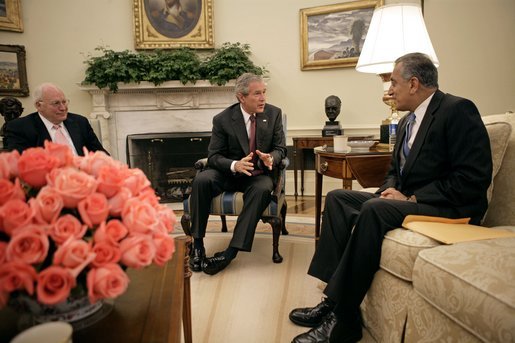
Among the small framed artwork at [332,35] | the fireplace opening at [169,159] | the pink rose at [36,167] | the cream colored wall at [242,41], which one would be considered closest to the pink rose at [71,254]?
the pink rose at [36,167]

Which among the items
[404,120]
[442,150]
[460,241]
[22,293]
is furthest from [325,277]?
[22,293]

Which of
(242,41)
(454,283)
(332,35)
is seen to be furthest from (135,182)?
(332,35)

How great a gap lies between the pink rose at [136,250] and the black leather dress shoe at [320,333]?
1.08m

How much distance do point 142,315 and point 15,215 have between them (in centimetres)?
41

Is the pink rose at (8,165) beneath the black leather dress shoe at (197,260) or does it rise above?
above

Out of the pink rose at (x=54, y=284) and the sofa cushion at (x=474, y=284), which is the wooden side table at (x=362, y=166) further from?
the pink rose at (x=54, y=284)

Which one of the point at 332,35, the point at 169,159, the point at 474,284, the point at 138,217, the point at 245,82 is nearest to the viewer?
the point at 138,217

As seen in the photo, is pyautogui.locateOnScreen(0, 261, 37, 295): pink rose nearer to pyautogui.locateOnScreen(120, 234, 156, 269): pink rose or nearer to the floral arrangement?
the floral arrangement

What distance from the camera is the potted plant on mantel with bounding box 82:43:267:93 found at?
435 centimetres

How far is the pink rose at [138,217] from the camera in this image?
83 centimetres

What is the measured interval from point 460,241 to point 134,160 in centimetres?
434

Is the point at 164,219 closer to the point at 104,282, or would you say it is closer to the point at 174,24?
the point at 104,282

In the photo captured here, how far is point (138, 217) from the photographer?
2.75 feet

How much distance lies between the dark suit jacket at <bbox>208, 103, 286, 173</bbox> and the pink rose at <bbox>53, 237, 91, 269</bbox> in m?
2.12
